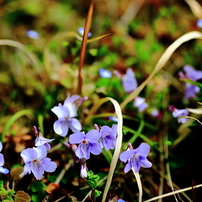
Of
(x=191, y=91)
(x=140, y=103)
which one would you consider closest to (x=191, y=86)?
(x=191, y=91)

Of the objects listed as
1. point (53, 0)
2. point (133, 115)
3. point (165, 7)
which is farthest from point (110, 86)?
point (53, 0)

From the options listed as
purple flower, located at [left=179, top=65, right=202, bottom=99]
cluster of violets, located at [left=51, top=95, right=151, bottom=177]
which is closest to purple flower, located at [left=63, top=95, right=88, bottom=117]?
cluster of violets, located at [left=51, top=95, right=151, bottom=177]

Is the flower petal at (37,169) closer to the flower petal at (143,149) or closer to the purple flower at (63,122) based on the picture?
the purple flower at (63,122)

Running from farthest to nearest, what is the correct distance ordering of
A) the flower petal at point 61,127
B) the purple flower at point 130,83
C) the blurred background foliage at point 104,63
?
the purple flower at point 130,83, the blurred background foliage at point 104,63, the flower petal at point 61,127

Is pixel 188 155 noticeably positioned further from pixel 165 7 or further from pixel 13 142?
pixel 165 7

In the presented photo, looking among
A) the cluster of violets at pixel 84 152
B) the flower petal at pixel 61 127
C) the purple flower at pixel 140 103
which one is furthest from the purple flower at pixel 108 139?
the purple flower at pixel 140 103

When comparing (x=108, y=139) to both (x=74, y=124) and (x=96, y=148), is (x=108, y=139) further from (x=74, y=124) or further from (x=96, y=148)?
(x=74, y=124)

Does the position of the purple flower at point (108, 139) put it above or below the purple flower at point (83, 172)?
above
